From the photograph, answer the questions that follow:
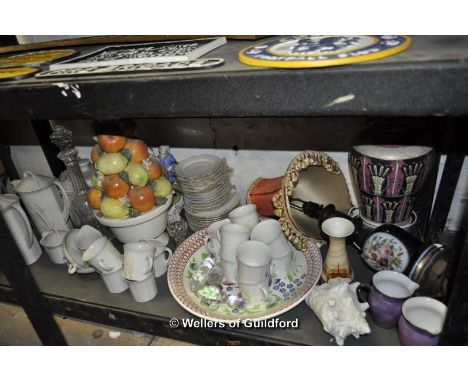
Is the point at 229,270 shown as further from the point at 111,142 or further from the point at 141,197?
the point at 111,142

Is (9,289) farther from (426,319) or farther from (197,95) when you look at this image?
(426,319)

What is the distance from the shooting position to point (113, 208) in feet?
3.18

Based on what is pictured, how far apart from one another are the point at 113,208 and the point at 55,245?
0.92 feet

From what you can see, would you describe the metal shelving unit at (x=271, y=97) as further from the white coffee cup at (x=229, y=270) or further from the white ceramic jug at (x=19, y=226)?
the white ceramic jug at (x=19, y=226)

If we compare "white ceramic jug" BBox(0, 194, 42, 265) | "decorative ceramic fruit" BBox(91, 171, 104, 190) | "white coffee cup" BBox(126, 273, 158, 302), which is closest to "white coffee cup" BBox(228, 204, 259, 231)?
"white coffee cup" BBox(126, 273, 158, 302)

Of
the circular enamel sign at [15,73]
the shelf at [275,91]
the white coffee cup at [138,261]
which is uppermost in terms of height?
the circular enamel sign at [15,73]

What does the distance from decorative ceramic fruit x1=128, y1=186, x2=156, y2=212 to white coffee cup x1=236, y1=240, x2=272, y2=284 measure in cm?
31

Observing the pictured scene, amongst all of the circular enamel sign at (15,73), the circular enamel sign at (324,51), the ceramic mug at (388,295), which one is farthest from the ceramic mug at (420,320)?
the circular enamel sign at (15,73)

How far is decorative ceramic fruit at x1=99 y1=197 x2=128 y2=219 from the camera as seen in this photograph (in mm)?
971

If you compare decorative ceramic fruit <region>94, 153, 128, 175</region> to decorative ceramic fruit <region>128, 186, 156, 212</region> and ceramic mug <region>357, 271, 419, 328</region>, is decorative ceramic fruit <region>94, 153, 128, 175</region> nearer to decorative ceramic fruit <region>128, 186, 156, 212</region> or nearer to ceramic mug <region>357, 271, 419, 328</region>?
decorative ceramic fruit <region>128, 186, 156, 212</region>

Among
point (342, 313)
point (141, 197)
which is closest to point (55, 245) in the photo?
point (141, 197)

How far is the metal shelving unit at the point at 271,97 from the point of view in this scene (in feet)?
1.41

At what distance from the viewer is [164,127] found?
48.4 inches

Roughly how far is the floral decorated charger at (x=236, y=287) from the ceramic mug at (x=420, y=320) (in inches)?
8.2
